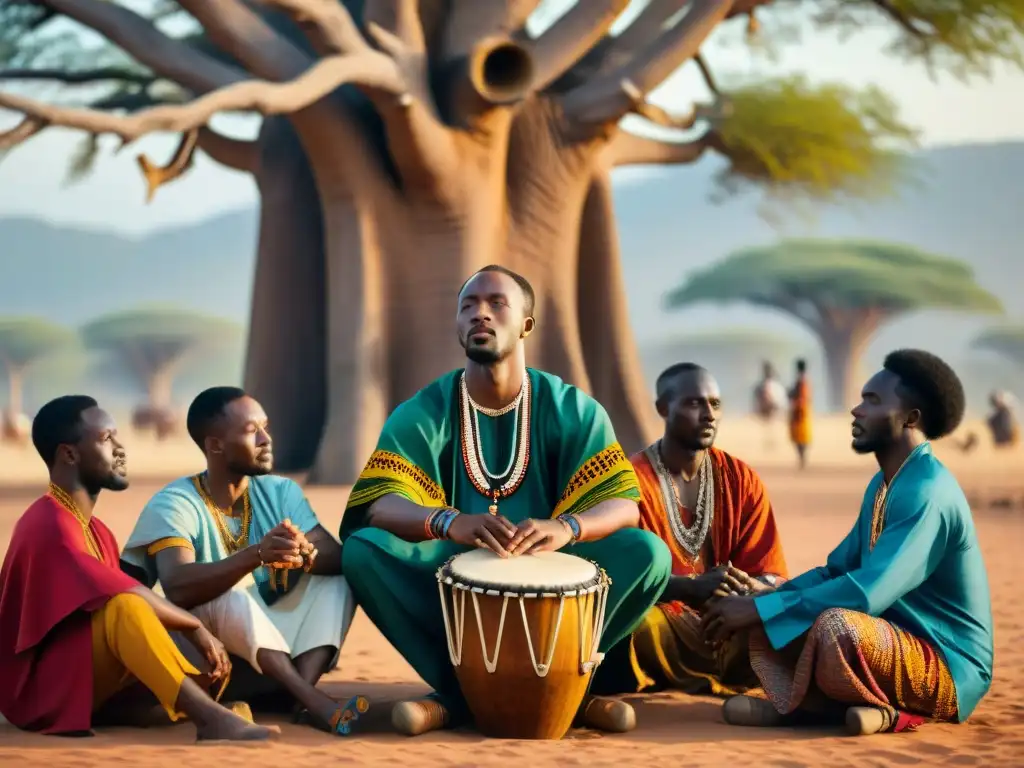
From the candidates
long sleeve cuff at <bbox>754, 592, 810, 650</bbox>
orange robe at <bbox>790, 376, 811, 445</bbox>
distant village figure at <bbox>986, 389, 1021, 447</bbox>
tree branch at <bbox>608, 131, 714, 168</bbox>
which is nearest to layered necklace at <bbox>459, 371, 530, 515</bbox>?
long sleeve cuff at <bbox>754, 592, 810, 650</bbox>

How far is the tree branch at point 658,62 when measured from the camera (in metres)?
15.3

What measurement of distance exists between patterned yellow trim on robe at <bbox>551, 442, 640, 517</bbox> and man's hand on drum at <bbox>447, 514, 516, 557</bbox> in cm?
40

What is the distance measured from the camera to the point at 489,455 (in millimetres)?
5758

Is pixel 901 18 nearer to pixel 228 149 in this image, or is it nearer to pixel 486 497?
pixel 228 149

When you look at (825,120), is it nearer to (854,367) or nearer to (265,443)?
(265,443)

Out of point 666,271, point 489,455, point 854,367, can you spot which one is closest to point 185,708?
point 489,455

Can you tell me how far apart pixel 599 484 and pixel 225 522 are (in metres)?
1.35

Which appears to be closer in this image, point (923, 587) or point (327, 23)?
point (923, 587)

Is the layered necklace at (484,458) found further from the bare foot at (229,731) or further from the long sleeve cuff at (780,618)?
the bare foot at (229,731)

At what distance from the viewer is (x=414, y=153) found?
1484cm

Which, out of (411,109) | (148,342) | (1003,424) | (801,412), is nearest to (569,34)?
(411,109)

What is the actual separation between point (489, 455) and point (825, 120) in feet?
53.7

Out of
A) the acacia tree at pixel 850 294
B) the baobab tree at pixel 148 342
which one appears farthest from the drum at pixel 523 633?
the baobab tree at pixel 148 342

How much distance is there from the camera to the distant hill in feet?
420
